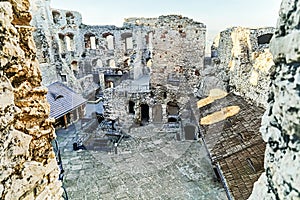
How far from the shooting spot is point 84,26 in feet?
82.9

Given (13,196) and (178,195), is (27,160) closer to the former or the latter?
(13,196)

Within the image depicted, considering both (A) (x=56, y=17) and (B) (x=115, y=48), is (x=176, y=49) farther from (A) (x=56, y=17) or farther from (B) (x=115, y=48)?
(A) (x=56, y=17)

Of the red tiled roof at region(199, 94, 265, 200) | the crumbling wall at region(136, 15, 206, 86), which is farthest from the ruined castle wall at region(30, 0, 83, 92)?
the red tiled roof at region(199, 94, 265, 200)

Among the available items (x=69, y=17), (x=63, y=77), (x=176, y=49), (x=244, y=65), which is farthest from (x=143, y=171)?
(x=69, y=17)

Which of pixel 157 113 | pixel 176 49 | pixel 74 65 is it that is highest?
pixel 176 49

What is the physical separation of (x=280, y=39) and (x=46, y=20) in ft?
65.6

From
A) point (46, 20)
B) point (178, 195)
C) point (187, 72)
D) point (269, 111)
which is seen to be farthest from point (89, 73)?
point (269, 111)

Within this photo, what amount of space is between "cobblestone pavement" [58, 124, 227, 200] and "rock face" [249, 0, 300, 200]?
21.9ft

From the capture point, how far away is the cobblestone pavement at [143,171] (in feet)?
26.5

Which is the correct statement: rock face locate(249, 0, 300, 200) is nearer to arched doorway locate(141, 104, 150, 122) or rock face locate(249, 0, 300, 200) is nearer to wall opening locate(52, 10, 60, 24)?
arched doorway locate(141, 104, 150, 122)

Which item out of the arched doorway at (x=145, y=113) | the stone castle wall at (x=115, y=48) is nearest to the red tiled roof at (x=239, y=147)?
the stone castle wall at (x=115, y=48)

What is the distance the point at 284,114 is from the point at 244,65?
354 inches

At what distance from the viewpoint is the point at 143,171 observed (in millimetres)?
9406

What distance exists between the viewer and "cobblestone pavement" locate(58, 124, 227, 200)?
809 cm
